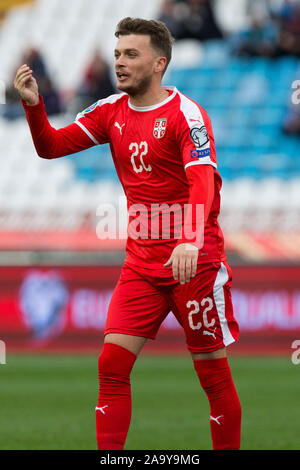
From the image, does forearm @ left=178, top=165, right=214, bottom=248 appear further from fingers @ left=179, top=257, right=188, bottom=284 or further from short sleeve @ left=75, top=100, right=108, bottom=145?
short sleeve @ left=75, top=100, right=108, bottom=145

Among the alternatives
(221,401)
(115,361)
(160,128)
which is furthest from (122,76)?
(221,401)

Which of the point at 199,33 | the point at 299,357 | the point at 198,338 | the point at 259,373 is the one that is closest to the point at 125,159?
the point at 198,338

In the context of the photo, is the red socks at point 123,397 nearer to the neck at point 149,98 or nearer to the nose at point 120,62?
the neck at point 149,98

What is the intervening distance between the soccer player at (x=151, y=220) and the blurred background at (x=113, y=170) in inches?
274

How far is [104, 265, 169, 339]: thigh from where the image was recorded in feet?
14.8

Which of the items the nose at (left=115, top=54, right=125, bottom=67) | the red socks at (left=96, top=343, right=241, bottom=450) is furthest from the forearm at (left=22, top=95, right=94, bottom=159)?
the red socks at (left=96, top=343, right=241, bottom=450)

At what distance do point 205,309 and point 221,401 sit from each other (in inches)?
19.0

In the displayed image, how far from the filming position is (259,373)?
10203mm

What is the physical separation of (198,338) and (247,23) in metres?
13.7

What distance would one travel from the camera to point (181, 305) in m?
4.53

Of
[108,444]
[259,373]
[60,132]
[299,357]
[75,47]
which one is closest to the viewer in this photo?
[108,444]

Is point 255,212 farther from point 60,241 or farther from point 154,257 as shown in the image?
point 154,257

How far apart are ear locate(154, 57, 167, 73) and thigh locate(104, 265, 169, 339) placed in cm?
100

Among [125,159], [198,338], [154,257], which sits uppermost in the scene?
[125,159]
